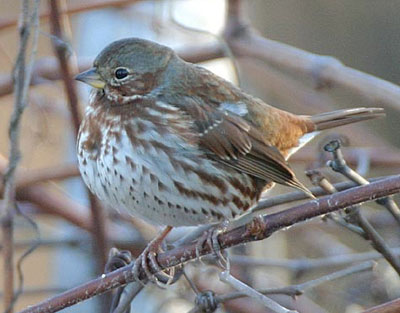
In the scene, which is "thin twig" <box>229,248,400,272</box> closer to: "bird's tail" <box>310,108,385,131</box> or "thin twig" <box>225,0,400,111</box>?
"bird's tail" <box>310,108,385,131</box>

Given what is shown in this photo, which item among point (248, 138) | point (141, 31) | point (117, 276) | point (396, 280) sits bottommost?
point (396, 280)

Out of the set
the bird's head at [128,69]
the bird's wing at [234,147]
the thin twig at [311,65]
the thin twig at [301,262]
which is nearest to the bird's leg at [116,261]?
the bird's wing at [234,147]

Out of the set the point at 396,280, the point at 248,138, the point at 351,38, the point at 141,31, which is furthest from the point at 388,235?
the point at 351,38

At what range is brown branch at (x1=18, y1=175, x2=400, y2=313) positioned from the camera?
2502 mm

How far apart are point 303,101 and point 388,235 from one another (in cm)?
87

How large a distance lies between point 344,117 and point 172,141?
2.89 feet

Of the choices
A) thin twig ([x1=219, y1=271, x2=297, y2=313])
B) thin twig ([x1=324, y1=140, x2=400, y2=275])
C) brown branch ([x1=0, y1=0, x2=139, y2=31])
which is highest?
brown branch ([x1=0, y1=0, x2=139, y2=31])

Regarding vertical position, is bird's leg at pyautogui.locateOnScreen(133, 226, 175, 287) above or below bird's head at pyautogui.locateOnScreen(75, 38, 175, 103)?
below

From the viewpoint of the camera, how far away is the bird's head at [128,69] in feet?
12.0

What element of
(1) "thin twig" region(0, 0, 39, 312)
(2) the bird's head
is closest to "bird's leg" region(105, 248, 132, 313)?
(1) "thin twig" region(0, 0, 39, 312)

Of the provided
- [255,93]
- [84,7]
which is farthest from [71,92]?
[255,93]

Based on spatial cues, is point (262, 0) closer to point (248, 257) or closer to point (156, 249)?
point (248, 257)

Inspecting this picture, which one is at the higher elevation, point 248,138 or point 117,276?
point 248,138

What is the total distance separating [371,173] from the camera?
5.94 meters
